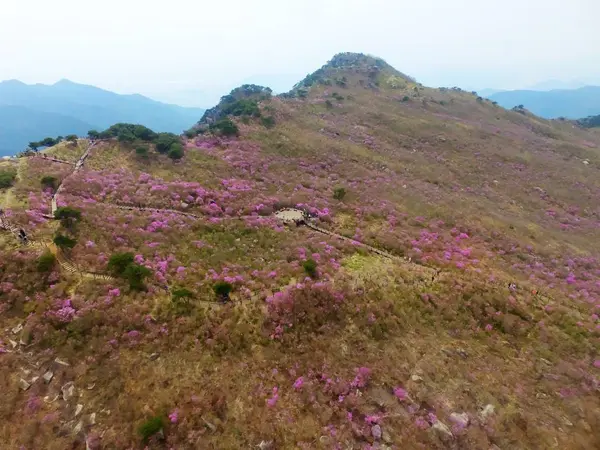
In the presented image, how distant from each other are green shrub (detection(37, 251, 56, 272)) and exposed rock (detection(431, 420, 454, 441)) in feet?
97.4

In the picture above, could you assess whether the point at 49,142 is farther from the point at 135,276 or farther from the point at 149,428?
the point at 149,428

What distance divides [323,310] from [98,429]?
16.2 meters

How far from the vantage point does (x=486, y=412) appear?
73.3ft

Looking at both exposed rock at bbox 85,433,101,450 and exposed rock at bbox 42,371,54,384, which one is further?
exposed rock at bbox 42,371,54,384

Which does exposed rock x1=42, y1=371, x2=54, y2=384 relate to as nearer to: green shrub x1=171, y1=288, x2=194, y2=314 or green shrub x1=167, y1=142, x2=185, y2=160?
green shrub x1=171, y1=288, x2=194, y2=314

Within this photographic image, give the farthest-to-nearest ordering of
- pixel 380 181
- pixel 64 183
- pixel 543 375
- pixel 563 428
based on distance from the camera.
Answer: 1. pixel 380 181
2. pixel 64 183
3. pixel 543 375
4. pixel 563 428

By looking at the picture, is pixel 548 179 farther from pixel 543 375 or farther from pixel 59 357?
pixel 59 357

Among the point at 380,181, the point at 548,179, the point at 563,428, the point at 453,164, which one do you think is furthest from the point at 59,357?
the point at 548,179

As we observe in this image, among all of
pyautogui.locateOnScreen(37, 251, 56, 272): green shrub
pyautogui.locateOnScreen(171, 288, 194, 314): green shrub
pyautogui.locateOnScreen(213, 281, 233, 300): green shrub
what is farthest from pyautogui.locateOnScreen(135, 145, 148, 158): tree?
pyautogui.locateOnScreen(213, 281, 233, 300): green shrub

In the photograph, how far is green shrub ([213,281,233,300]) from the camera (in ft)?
92.2

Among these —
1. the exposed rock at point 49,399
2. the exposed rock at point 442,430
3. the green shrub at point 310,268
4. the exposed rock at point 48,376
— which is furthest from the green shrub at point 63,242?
the exposed rock at point 442,430

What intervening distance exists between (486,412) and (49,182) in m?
48.7

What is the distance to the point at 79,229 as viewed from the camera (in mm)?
33969

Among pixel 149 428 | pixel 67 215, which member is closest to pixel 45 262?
pixel 67 215
